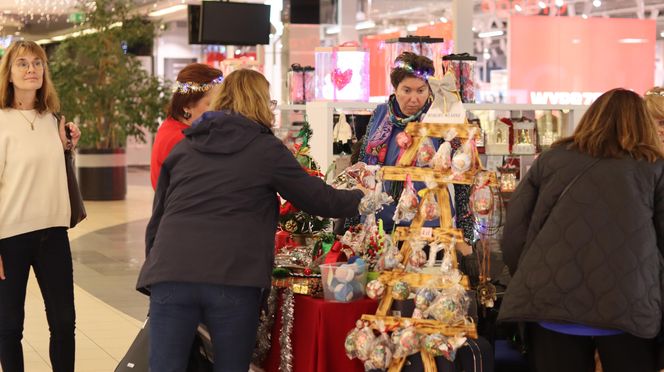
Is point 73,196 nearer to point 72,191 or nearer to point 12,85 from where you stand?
point 72,191

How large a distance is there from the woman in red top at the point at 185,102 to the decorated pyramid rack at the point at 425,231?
Result: 0.88 metres

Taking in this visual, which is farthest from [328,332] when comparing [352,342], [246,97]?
[246,97]

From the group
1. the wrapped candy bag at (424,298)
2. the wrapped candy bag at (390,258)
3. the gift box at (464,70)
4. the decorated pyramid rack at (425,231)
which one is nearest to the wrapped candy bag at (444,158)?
the decorated pyramid rack at (425,231)

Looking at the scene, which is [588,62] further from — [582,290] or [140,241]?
[582,290]

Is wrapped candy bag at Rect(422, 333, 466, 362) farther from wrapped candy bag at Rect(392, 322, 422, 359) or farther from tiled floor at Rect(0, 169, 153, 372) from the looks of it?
tiled floor at Rect(0, 169, 153, 372)

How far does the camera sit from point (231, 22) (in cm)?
1049

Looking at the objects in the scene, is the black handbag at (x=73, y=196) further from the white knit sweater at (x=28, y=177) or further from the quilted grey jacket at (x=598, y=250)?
the quilted grey jacket at (x=598, y=250)

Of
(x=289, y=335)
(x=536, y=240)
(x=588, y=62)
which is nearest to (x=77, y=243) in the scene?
(x=588, y=62)

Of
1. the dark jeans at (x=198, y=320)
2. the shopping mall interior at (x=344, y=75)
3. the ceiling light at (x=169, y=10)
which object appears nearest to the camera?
Answer: the dark jeans at (x=198, y=320)

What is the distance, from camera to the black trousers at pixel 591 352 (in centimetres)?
313

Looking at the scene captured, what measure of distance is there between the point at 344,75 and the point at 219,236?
3788 mm

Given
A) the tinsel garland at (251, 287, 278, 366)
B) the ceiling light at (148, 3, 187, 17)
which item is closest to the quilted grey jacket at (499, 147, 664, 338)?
the tinsel garland at (251, 287, 278, 366)

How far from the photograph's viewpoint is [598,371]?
3240mm

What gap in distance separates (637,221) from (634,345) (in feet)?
1.25
